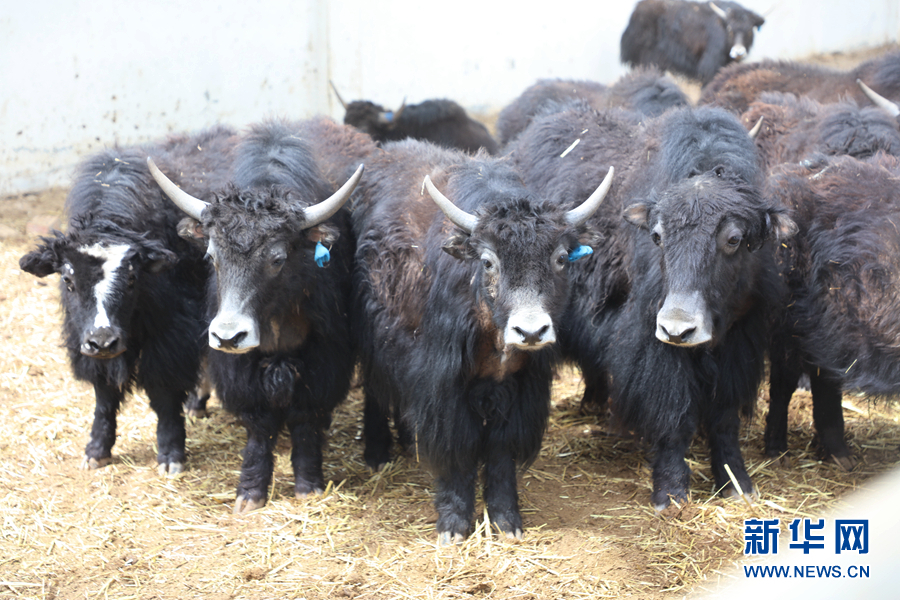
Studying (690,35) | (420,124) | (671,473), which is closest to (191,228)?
(671,473)

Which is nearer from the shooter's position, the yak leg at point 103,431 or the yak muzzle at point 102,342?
the yak muzzle at point 102,342

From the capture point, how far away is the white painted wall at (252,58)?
28.5ft

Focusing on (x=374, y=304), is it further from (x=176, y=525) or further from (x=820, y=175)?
(x=820, y=175)

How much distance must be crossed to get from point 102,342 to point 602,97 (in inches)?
181

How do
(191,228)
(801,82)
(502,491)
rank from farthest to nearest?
(801,82), (191,228), (502,491)

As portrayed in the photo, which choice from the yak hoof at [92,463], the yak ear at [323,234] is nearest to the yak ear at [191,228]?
the yak ear at [323,234]

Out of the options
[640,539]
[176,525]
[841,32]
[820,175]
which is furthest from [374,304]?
[841,32]

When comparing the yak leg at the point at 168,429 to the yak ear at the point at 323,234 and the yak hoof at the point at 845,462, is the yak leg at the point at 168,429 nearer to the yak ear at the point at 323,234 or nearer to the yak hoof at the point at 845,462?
the yak ear at the point at 323,234

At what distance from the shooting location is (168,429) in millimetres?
5031

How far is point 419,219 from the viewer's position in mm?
4395

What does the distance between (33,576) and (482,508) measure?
2187mm

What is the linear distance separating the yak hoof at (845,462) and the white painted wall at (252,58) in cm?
728

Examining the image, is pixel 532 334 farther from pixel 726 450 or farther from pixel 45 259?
pixel 45 259

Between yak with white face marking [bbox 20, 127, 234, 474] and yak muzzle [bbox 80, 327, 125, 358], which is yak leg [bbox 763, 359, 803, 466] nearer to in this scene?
yak with white face marking [bbox 20, 127, 234, 474]
